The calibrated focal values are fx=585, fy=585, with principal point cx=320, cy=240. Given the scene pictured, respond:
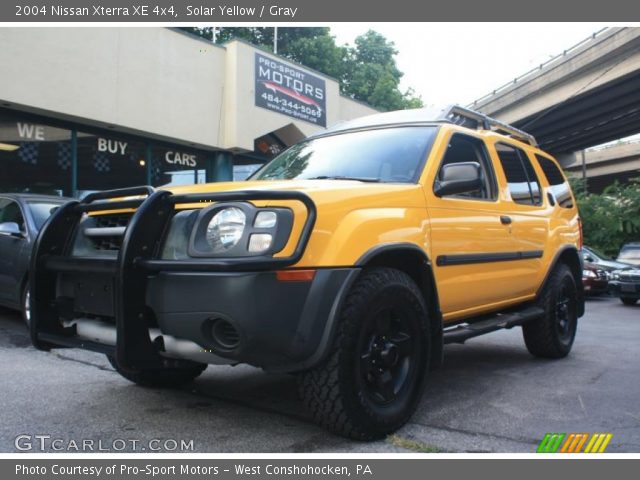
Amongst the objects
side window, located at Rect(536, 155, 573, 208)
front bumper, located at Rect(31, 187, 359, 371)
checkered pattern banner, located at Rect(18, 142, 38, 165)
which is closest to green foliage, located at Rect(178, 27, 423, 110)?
checkered pattern banner, located at Rect(18, 142, 38, 165)

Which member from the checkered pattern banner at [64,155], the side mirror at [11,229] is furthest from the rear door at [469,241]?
the checkered pattern banner at [64,155]

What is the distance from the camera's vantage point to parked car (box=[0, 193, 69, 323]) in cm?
634

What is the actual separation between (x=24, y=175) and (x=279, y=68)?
707cm

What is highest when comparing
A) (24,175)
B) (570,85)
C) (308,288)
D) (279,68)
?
(570,85)

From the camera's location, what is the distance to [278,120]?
1565 centimetres

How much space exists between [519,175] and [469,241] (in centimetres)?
141

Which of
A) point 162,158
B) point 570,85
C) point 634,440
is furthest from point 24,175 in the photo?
point 570,85

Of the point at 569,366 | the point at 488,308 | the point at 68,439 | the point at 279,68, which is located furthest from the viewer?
the point at 279,68

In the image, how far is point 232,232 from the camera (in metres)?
2.76

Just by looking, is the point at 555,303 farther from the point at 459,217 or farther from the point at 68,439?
the point at 68,439

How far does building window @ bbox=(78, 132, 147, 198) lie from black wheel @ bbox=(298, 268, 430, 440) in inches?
415

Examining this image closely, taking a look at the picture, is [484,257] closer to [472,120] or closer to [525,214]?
[525,214]

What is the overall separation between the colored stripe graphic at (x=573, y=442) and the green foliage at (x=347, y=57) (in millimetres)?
23563

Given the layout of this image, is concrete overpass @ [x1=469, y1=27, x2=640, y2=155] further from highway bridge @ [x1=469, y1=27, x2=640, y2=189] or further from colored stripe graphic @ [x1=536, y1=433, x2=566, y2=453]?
colored stripe graphic @ [x1=536, y1=433, x2=566, y2=453]
